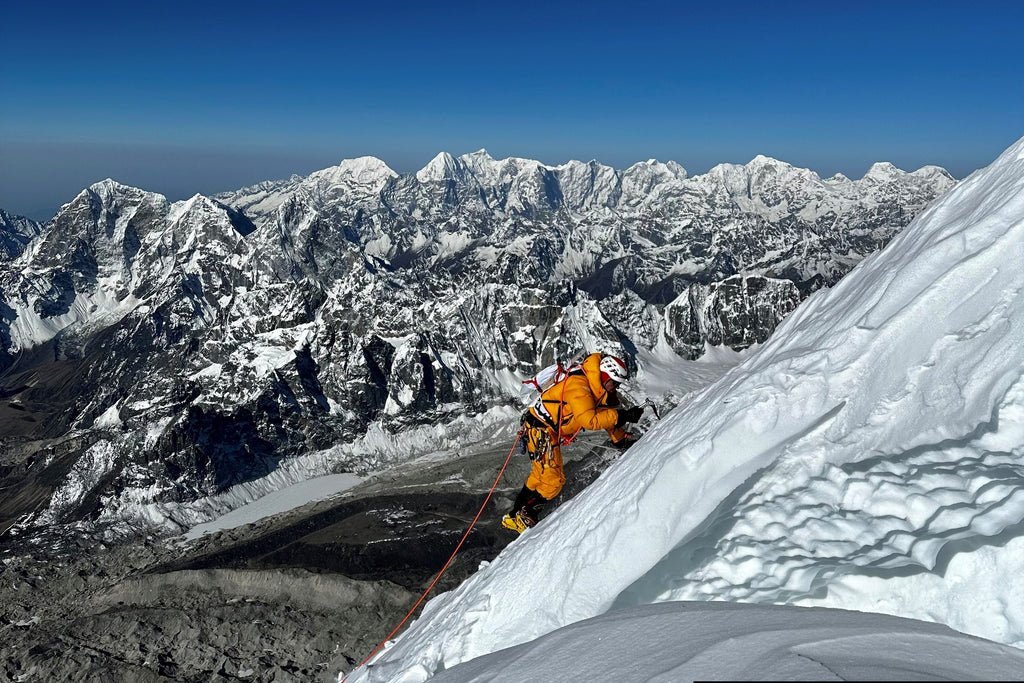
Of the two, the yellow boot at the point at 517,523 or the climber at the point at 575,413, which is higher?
the climber at the point at 575,413

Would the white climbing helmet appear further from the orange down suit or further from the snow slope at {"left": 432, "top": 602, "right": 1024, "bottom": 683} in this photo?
the snow slope at {"left": 432, "top": 602, "right": 1024, "bottom": 683}

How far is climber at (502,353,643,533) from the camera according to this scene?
51.6 feet

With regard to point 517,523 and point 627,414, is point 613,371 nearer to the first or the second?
point 627,414

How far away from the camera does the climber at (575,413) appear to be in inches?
619

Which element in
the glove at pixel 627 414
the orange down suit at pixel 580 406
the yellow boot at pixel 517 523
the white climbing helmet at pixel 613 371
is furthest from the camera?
the yellow boot at pixel 517 523

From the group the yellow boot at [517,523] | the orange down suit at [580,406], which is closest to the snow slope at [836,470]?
the orange down suit at [580,406]

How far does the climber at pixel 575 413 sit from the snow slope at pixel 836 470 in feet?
7.83

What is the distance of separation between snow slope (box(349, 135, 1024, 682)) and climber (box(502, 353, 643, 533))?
7.83 ft

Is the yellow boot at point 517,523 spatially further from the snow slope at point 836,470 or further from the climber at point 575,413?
the snow slope at point 836,470

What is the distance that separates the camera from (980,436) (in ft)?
26.3

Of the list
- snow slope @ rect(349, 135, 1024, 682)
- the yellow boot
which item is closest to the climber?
the yellow boot

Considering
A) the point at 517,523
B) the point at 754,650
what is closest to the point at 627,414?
the point at 517,523

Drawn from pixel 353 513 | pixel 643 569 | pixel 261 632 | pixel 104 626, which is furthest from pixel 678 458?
pixel 353 513

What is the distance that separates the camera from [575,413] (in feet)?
52.5
